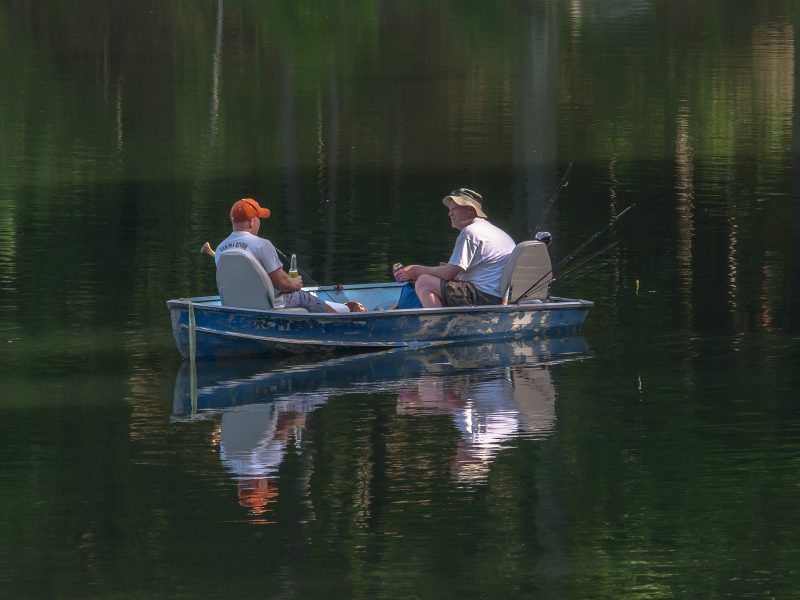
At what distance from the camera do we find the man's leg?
517 inches

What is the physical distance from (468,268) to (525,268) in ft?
1.63

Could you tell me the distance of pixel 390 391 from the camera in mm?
11312

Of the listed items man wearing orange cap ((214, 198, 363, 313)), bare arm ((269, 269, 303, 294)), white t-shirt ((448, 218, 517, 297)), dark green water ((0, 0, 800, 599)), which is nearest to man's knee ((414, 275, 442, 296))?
white t-shirt ((448, 218, 517, 297))

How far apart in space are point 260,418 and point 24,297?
18.3 ft

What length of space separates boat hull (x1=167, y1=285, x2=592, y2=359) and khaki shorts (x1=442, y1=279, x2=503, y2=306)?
1.09ft

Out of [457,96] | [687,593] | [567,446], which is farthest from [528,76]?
[687,593]

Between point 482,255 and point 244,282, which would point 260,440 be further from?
point 482,255

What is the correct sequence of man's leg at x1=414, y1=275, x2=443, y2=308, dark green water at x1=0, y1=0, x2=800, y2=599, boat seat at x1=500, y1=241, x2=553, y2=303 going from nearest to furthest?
dark green water at x1=0, y1=0, x2=800, y2=599 < boat seat at x1=500, y1=241, x2=553, y2=303 < man's leg at x1=414, y1=275, x2=443, y2=308

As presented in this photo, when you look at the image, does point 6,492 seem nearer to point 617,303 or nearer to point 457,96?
point 617,303

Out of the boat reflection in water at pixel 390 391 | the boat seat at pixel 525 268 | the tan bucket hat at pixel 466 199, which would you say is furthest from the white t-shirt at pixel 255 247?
the boat seat at pixel 525 268

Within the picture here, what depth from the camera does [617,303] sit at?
48.4 feet

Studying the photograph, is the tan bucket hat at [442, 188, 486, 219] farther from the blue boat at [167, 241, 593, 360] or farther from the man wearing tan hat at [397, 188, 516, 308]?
the blue boat at [167, 241, 593, 360]

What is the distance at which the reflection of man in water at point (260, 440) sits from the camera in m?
8.74

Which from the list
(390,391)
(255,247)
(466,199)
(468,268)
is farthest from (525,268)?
(255,247)
